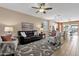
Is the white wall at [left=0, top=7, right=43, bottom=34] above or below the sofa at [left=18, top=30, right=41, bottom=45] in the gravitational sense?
above

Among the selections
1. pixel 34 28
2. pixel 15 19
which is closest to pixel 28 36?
pixel 34 28

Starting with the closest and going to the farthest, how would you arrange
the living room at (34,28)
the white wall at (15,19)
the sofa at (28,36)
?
1. the living room at (34,28)
2. the white wall at (15,19)
3. the sofa at (28,36)

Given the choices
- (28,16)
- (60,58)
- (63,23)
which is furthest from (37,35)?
(60,58)

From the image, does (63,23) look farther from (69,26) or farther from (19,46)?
(19,46)

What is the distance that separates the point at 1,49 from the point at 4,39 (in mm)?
327

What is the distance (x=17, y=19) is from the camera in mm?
3697

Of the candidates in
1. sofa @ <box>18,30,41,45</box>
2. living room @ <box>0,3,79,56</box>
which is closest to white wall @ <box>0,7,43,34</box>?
living room @ <box>0,3,79,56</box>

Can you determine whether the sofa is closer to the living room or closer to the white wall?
the living room

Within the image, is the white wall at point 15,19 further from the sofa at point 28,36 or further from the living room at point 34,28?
the sofa at point 28,36

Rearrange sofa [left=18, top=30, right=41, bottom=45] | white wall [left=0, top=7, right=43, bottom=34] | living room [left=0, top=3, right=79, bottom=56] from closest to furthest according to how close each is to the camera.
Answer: living room [left=0, top=3, right=79, bottom=56]
white wall [left=0, top=7, right=43, bottom=34]
sofa [left=18, top=30, right=41, bottom=45]

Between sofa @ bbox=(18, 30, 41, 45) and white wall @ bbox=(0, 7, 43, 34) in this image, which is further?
sofa @ bbox=(18, 30, 41, 45)

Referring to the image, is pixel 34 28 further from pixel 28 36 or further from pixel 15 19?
pixel 15 19

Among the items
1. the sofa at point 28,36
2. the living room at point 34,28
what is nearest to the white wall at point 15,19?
the living room at point 34,28

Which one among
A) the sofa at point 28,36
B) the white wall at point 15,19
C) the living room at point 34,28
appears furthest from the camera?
the sofa at point 28,36
